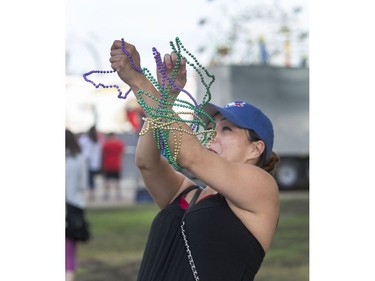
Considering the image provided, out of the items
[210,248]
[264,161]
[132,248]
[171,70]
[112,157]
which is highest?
[171,70]

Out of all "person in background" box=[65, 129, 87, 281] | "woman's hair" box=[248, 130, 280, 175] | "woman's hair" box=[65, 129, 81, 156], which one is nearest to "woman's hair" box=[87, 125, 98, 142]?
"person in background" box=[65, 129, 87, 281]

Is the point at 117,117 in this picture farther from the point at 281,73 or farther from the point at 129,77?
the point at 129,77

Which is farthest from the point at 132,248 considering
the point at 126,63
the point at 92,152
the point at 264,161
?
the point at 126,63

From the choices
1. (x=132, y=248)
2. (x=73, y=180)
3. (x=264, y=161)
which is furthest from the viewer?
Answer: (x=132, y=248)

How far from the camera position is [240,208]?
7.27 ft

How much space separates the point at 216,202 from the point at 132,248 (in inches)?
250

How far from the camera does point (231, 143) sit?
7.72 feet

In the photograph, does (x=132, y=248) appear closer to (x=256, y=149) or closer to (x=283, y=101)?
(x=256, y=149)

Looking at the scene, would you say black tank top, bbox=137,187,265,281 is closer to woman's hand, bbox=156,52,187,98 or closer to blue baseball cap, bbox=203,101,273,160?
blue baseball cap, bbox=203,101,273,160
